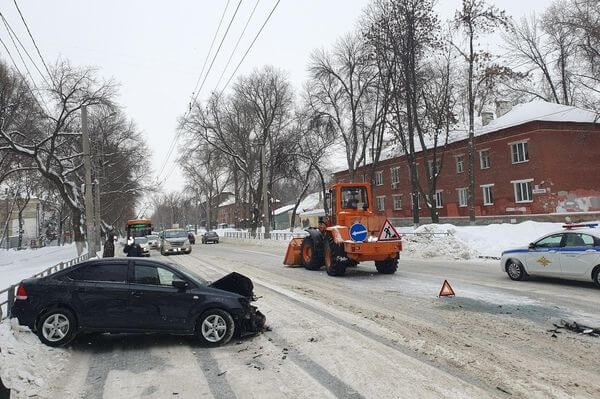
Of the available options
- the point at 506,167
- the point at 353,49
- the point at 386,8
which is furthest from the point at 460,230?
the point at 353,49

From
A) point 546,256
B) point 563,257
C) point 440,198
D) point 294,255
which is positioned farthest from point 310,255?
point 440,198

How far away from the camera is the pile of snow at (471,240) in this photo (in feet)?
67.4

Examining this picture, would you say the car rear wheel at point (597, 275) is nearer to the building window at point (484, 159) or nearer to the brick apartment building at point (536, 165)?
the brick apartment building at point (536, 165)

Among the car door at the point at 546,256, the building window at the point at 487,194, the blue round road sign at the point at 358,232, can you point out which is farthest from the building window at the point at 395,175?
the car door at the point at 546,256

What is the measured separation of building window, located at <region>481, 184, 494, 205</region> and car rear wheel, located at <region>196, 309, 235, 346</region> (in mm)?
34516

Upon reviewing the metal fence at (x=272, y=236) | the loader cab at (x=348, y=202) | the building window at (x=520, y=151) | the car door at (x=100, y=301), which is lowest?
the car door at (x=100, y=301)

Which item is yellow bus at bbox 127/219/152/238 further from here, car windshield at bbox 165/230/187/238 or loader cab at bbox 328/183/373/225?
loader cab at bbox 328/183/373/225

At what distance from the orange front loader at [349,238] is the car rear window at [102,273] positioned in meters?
8.17

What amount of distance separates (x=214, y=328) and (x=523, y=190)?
33.1 metres

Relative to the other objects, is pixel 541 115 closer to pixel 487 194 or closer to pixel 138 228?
pixel 487 194

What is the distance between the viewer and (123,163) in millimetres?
47969

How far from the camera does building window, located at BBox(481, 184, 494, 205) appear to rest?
1492 inches

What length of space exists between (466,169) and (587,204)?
972cm

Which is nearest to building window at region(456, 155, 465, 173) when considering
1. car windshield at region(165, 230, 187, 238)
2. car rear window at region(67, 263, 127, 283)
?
car windshield at region(165, 230, 187, 238)
